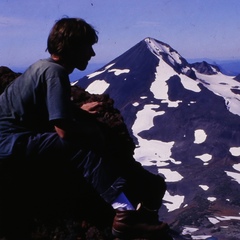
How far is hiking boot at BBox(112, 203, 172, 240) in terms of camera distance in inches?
174

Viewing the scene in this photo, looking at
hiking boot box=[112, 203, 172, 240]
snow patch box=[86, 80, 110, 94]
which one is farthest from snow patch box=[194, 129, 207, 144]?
hiking boot box=[112, 203, 172, 240]

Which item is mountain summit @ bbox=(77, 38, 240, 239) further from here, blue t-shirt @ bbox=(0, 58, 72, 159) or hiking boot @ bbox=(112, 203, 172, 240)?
blue t-shirt @ bbox=(0, 58, 72, 159)

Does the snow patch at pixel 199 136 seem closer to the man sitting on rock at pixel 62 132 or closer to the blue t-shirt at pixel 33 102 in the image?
the man sitting on rock at pixel 62 132

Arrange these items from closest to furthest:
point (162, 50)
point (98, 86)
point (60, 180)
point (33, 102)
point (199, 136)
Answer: point (33, 102) < point (60, 180) < point (199, 136) < point (98, 86) < point (162, 50)

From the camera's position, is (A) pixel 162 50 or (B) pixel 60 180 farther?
(A) pixel 162 50

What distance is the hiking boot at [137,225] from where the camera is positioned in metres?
4.43

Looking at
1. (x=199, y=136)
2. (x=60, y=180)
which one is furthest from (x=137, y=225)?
(x=199, y=136)

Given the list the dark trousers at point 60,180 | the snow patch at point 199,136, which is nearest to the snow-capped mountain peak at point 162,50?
the snow patch at point 199,136

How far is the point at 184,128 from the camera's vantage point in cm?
10425

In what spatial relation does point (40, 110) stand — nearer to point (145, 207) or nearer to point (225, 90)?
point (145, 207)

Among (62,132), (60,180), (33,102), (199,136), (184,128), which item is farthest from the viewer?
(184,128)

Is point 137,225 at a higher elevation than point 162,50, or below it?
below

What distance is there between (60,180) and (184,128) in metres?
101

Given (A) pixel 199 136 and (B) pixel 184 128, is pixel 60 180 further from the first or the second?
(B) pixel 184 128
